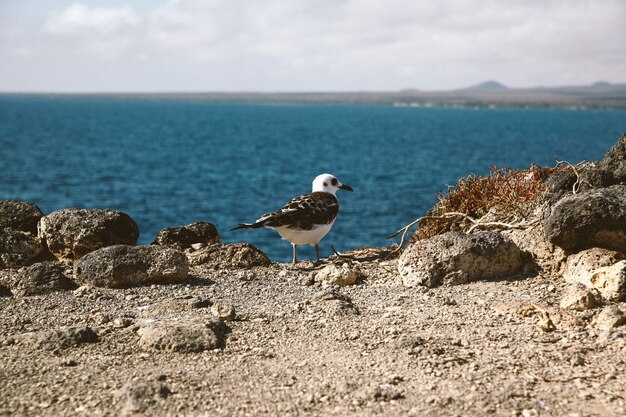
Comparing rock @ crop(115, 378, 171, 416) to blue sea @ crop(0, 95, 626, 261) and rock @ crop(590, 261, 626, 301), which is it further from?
blue sea @ crop(0, 95, 626, 261)

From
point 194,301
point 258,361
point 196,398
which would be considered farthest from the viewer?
point 194,301

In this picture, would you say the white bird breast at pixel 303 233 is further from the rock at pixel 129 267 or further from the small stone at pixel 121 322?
the small stone at pixel 121 322

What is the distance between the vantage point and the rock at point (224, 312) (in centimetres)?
820

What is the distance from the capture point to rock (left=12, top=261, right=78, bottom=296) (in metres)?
9.62

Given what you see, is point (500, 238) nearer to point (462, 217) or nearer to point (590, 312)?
point (590, 312)

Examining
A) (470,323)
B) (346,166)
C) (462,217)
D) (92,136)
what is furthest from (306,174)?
(92,136)

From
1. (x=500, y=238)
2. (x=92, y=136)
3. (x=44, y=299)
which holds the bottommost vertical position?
(x=92, y=136)

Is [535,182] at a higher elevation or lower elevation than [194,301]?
higher

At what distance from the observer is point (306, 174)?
190ft

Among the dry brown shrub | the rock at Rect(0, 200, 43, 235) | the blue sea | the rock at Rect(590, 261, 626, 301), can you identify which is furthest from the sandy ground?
the blue sea

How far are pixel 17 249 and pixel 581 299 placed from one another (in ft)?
27.1

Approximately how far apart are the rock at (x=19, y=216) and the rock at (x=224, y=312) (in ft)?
19.2

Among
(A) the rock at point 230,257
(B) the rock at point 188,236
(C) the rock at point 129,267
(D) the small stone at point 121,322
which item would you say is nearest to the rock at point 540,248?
(A) the rock at point 230,257

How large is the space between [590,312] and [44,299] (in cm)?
656
